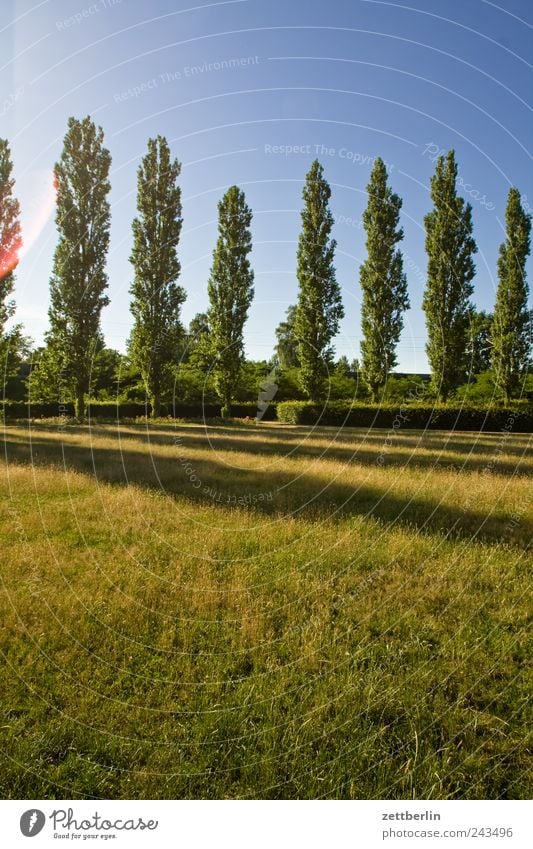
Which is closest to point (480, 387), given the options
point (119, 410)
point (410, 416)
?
point (410, 416)

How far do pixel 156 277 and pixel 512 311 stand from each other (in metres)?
33.3

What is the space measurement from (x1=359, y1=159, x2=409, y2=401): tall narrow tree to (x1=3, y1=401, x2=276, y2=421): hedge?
13.4m

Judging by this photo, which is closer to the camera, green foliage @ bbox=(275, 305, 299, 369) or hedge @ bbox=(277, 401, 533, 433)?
hedge @ bbox=(277, 401, 533, 433)

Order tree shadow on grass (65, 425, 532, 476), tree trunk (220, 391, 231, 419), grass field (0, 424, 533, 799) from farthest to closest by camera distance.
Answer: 1. tree trunk (220, 391, 231, 419)
2. tree shadow on grass (65, 425, 532, 476)
3. grass field (0, 424, 533, 799)

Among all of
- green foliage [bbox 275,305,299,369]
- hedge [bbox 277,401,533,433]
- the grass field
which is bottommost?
the grass field

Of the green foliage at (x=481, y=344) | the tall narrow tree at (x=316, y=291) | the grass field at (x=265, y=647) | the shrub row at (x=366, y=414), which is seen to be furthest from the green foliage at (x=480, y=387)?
the grass field at (x=265, y=647)

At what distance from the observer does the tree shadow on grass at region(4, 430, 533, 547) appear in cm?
892

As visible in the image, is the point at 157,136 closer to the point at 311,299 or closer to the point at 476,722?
the point at 311,299

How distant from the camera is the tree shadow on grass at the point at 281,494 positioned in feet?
29.3

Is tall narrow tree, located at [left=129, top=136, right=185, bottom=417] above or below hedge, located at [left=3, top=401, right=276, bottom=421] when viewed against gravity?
above

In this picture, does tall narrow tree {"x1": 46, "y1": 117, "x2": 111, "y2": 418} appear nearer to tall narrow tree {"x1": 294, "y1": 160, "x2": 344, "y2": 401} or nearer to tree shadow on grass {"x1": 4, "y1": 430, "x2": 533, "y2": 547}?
tall narrow tree {"x1": 294, "y1": 160, "x2": 344, "y2": 401}

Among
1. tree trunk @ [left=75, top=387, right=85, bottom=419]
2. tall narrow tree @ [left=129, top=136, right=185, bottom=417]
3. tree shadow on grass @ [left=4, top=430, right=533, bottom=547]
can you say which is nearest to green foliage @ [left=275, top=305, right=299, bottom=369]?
tall narrow tree @ [left=129, top=136, right=185, bottom=417]

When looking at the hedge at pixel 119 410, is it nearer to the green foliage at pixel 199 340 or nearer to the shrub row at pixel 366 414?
the shrub row at pixel 366 414

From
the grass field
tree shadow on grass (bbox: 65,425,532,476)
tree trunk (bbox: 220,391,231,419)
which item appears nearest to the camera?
the grass field
